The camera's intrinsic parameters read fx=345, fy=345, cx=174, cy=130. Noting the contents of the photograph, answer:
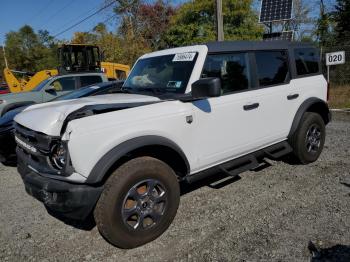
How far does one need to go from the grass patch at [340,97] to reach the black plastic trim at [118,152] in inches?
361

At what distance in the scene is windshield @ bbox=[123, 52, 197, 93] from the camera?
4.01 m

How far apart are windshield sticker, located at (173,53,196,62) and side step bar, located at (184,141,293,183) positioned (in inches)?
52.4

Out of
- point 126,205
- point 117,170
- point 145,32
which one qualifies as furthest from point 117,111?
point 145,32

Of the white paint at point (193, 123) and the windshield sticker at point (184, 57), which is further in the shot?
the windshield sticker at point (184, 57)

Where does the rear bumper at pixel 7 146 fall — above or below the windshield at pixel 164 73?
below

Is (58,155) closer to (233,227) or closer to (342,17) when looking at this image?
(233,227)

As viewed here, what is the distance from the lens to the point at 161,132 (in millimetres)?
3516

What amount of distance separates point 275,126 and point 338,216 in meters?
1.48

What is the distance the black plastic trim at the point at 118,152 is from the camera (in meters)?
3.05

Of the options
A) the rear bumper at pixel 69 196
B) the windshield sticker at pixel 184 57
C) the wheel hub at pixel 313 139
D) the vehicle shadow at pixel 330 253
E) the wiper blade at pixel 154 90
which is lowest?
the vehicle shadow at pixel 330 253

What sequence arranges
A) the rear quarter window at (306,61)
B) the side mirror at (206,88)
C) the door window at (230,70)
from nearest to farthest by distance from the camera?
the side mirror at (206,88) → the door window at (230,70) → the rear quarter window at (306,61)

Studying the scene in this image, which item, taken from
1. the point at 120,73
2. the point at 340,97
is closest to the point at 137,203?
the point at 340,97

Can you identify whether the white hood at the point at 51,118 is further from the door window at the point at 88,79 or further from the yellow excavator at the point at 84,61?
the yellow excavator at the point at 84,61

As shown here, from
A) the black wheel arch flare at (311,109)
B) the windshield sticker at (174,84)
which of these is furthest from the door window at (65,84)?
the black wheel arch flare at (311,109)
